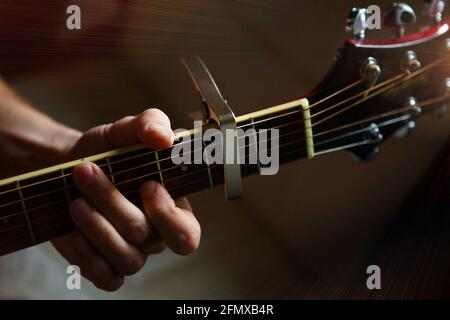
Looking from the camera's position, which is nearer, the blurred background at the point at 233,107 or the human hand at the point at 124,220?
the human hand at the point at 124,220

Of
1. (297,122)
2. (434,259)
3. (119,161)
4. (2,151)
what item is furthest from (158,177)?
(434,259)

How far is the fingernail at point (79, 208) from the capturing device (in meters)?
0.42

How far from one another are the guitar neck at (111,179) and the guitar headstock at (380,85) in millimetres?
52

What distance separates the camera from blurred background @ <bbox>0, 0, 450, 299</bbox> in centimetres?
53

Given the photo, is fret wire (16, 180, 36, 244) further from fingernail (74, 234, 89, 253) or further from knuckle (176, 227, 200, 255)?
knuckle (176, 227, 200, 255)

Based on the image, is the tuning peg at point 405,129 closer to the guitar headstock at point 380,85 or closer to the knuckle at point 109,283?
the guitar headstock at point 380,85

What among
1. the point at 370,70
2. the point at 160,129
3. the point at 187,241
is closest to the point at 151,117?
the point at 160,129

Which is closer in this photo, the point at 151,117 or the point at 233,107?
the point at 151,117

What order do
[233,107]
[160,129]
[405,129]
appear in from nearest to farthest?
[160,129], [405,129], [233,107]

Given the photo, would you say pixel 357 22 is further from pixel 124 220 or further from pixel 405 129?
pixel 124 220

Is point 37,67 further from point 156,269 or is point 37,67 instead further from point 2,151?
point 156,269

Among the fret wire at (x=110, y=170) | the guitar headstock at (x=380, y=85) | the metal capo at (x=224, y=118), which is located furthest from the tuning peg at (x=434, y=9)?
the fret wire at (x=110, y=170)

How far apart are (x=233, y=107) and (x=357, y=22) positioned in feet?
0.80

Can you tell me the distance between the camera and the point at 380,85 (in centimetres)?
47
